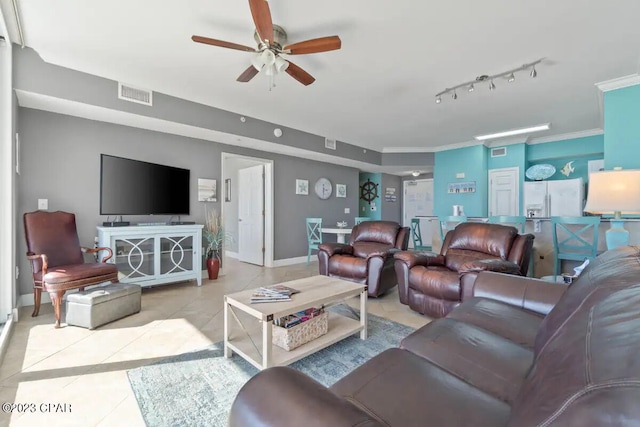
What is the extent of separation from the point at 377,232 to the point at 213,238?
2435 millimetres

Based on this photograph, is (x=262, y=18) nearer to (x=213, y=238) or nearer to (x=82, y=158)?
(x=82, y=158)

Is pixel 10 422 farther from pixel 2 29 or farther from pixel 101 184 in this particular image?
pixel 2 29

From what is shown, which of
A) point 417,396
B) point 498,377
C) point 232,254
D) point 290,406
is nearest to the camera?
point 290,406

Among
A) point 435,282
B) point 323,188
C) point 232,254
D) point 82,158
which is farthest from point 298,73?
point 232,254

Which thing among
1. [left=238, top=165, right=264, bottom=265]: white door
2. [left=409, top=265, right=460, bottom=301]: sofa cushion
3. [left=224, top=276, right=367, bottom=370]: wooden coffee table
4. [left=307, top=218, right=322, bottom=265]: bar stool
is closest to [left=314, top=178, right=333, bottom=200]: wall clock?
[left=307, top=218, right=322, bottom=265]: bar stool

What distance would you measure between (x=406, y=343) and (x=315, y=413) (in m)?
0.75

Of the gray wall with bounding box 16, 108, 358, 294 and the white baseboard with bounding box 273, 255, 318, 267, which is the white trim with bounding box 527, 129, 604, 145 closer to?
the white baseboard with bounding box 273, 255, 318, 267

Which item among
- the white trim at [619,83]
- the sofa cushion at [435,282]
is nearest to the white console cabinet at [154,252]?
the sofa cushion at [435,282]

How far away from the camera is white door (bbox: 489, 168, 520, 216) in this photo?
5.82m

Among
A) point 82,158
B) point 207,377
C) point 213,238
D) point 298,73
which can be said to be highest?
point 298,73

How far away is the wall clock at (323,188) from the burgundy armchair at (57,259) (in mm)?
3911

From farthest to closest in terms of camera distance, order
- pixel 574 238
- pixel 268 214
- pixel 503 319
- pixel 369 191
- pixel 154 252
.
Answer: pixel 369 191 → pixel 268 214 → pixel 154 252 → pixel 574 238 → pixel 503 319

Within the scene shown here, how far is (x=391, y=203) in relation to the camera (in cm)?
870

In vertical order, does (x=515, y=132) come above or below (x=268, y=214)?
above
